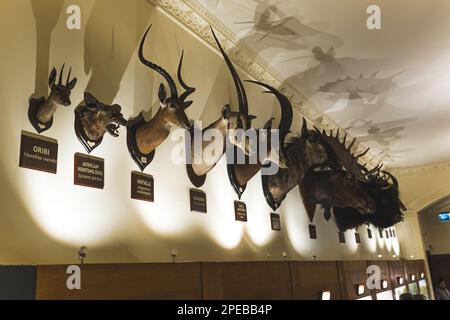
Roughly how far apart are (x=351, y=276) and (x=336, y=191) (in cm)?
107

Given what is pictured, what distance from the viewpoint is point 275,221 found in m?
4.42

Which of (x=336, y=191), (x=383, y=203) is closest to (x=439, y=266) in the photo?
(x=383, y=203)

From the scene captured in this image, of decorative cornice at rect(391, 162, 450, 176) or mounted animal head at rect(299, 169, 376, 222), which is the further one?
decorative cornice at rect(391, 162, 450, 176)

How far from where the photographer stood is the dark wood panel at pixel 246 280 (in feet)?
8.34

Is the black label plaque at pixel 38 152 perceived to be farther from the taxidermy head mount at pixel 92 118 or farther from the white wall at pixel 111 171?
the taxidermy head mount at pixel 92 118

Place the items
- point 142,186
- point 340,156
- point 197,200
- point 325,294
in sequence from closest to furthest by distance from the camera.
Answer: point 142,186 < point 197,200 < point 325,294 < point 340,156

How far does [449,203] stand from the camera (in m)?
13.4

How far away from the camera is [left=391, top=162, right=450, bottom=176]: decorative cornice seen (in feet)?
36.4

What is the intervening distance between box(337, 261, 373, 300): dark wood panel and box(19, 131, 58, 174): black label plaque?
355cm

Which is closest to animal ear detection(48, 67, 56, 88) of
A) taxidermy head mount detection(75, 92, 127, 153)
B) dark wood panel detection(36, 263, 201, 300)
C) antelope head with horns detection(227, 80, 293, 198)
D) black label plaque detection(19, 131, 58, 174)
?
taxidermy head mount detection(75, 92, 127, 153)

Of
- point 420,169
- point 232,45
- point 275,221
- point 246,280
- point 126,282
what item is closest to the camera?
point 126,282

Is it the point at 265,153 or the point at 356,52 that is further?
the point at 356,52

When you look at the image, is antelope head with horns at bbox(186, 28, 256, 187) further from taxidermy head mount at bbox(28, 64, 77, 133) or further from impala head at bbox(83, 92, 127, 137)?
taxidermy head mount at bbox(28, 64, 77, 133)

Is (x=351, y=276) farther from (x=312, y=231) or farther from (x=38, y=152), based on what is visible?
(x=38, y=152)
